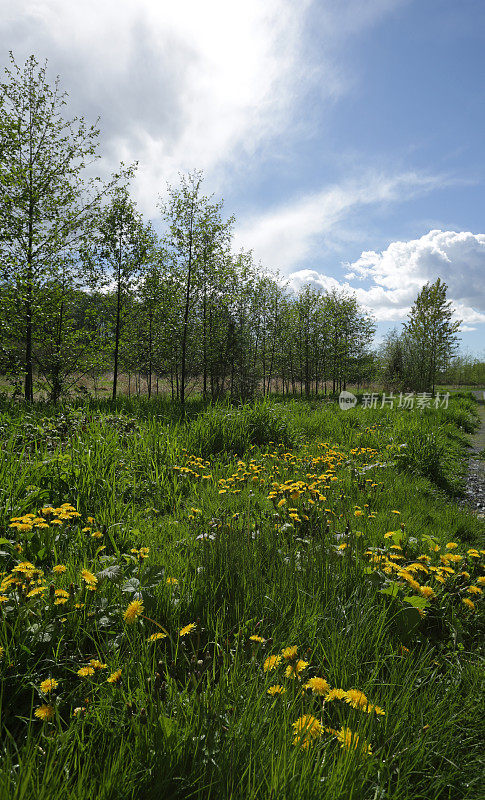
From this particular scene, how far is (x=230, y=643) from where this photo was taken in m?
1.92

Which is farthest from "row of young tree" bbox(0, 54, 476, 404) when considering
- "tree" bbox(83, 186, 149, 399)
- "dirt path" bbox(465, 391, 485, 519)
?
"dirt path" bbox(465, 391, 485, 519)

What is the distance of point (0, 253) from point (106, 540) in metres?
7.57

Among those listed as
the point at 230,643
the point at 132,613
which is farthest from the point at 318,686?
the point at 132,613

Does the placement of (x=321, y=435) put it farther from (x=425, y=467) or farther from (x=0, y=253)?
(x=0, y=253)

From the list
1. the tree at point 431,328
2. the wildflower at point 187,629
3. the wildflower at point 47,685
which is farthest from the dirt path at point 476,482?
the tree at point 431,328

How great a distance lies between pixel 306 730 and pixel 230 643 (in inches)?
31.1

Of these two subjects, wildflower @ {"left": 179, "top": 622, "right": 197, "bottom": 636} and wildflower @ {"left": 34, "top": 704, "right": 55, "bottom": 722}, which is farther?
wildflower @ {"left": 179, "top": 622, "right": 197, "bottom": 636}

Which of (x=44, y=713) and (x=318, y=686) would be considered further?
(x=318, y=686)

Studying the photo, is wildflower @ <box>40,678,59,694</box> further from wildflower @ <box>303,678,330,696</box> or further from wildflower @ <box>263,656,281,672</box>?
wildflower @ <box>303,678,330,696</box>

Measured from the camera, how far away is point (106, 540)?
118 inches

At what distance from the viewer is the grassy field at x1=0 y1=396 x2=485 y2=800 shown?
3.92 feet

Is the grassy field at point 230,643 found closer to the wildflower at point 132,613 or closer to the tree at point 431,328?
the wildflower at point 132,613

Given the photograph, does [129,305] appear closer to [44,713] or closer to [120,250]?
[120,250]

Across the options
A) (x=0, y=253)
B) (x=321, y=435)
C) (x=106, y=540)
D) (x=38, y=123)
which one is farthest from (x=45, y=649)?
(x=38, y=123)
